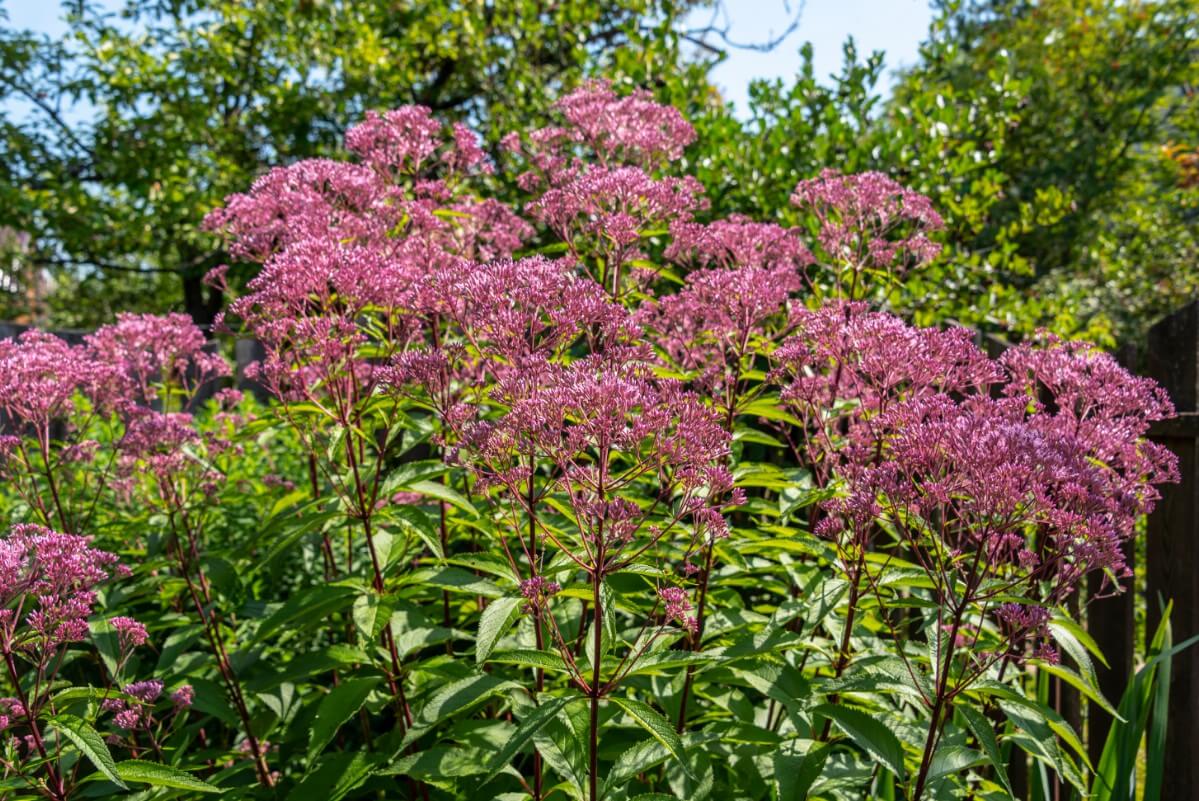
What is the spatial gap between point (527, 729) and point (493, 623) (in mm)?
257

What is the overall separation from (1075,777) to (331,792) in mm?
2049

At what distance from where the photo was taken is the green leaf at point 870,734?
7.91ft

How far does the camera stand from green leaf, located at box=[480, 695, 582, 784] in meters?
2.25

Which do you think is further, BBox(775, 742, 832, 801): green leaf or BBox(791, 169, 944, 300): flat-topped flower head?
BBox(791, 169, 944, 300): flat-topped flower head

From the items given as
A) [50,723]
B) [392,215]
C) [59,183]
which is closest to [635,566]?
[50,723]

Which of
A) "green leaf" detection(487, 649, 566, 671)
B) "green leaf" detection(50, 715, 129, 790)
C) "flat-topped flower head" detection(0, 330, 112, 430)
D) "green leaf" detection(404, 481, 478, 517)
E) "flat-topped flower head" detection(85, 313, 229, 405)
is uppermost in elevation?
"flat-topped flower head" detection(85, 313, 229, 405)

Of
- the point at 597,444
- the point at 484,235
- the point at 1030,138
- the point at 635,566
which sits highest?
the point at 1030,138

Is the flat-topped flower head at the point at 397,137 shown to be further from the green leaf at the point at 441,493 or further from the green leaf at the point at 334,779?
the green leaf at the point at 334,779

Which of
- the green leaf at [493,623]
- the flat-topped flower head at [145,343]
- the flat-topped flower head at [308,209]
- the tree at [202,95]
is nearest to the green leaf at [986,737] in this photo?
the green leaf at [493,623]

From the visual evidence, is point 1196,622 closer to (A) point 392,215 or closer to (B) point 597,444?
(B) point 597,444

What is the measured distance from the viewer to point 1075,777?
2.52m

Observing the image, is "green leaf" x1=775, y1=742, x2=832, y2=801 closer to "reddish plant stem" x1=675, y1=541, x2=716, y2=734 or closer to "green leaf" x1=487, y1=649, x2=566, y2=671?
"reddish plant stem" x1=675, y1=541, x2=716, y2=734

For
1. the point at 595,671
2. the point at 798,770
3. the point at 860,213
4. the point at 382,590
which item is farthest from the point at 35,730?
the point at 860,213

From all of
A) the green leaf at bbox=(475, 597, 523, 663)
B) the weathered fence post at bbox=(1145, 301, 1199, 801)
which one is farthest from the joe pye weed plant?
the weathered fence post at bbox=(1145, 301, 1199, 801)
